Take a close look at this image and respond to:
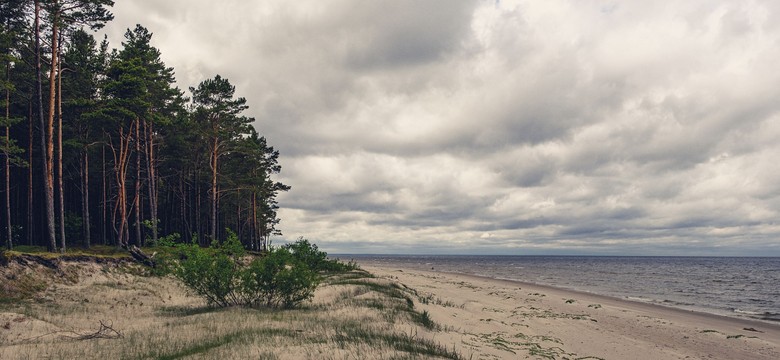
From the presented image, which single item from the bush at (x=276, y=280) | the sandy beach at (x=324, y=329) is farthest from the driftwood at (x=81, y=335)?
the bush at (x=276, y=280)

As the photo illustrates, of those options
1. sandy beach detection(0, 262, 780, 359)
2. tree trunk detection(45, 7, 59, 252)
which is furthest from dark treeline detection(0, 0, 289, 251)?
sandy beach detection(0, 262, 780, 359)

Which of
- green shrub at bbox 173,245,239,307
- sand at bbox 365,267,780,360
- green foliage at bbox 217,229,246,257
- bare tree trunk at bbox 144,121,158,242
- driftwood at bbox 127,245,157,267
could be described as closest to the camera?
sand at bbox 365,267,780,360

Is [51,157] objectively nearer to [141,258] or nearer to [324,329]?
[141,258]

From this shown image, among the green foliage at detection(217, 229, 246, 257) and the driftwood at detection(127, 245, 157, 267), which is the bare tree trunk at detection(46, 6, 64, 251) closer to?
the driftwood at detection(127, 245, 157, 267)

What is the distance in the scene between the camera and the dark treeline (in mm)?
24594

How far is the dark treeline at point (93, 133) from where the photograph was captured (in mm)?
24594

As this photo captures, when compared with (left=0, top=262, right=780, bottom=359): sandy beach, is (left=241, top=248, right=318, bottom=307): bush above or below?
above

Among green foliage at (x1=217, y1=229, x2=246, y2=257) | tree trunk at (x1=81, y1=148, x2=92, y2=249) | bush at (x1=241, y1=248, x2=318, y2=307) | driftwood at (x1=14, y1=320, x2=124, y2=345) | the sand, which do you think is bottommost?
the sand

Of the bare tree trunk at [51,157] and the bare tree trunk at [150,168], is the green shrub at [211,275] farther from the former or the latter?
the bare tree trunk at [150,168]

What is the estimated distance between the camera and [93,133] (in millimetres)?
35281

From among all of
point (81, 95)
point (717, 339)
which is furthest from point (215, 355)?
point (81, 95)

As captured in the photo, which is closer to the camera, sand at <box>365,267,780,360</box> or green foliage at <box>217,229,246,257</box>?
sand at <box>365,267,780,360</box>

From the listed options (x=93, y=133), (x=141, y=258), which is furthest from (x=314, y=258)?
(x=93, y=133)

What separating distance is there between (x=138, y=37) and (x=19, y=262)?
70.5 ft
